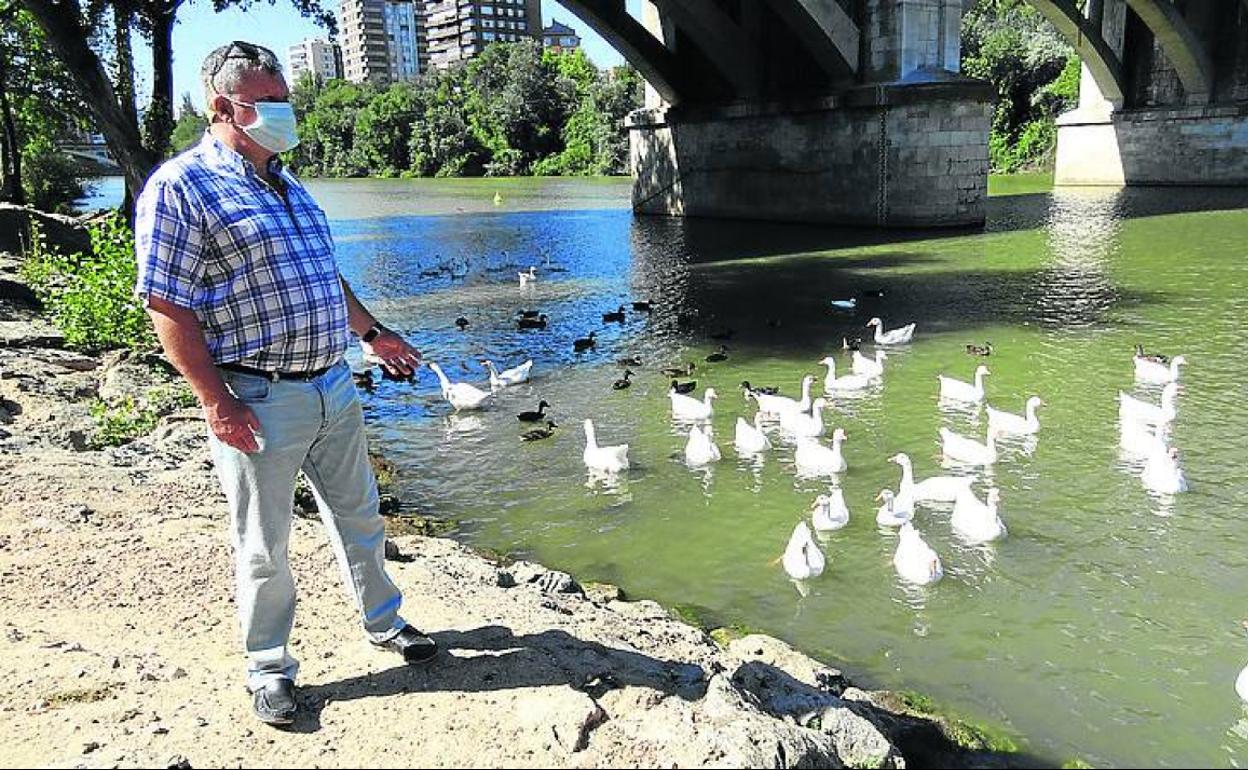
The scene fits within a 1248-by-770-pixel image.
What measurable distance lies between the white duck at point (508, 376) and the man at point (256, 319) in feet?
25.7

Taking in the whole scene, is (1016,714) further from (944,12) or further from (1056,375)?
(944,12)

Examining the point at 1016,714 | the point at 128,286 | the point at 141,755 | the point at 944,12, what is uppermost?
the point at 944,12

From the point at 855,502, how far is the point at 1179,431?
3.54 metres

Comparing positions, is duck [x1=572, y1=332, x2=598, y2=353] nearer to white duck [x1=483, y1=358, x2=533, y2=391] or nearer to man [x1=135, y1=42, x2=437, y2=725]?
white duck [x1=483, y1=358, x2=533, y2=391]

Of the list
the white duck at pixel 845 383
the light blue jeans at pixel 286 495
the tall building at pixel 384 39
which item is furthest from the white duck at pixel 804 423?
the tall building at pixel 384 39

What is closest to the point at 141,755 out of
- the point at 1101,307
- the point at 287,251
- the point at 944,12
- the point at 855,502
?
the point at 287,251

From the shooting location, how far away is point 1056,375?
35.9ft

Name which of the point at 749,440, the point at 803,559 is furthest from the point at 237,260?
the point at 749,440

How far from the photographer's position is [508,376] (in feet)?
38.1

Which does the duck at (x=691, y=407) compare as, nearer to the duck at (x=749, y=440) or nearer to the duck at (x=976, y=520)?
the duck at (x=749, y=440)

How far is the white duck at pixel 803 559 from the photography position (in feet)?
19.9

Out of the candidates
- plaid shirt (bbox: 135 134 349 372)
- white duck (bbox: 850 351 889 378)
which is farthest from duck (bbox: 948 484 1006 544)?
plaid shirt (bbox: 135 134 349 372)

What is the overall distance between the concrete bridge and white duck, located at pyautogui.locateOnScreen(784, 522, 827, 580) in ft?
72.8

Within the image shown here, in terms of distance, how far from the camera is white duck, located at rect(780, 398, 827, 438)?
8852mm
